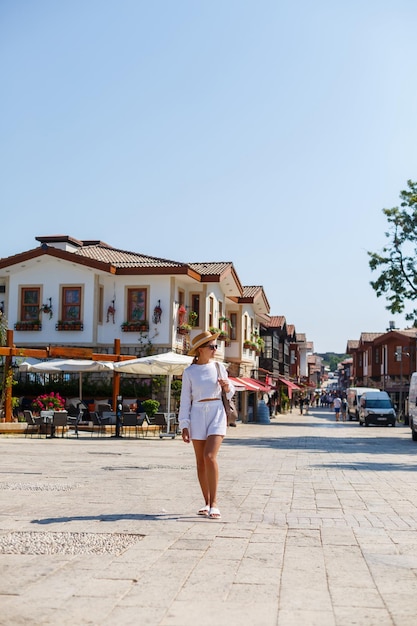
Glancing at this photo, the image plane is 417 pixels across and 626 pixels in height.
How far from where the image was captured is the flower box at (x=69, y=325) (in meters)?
35.3

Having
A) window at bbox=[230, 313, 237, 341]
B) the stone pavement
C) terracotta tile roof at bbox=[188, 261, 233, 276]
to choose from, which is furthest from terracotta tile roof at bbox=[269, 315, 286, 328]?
the stone pavement

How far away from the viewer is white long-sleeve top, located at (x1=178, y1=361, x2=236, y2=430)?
796cm

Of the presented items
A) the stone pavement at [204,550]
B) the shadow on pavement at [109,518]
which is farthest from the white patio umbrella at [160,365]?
the shadow on pavement at [109,518]

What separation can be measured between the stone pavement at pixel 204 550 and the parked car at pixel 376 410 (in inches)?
1243

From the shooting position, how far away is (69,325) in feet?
116

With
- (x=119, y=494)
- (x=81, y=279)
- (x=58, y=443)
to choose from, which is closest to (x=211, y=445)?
(x=119, y=494)

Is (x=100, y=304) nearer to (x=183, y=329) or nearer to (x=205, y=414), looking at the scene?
(x=183, y=329)

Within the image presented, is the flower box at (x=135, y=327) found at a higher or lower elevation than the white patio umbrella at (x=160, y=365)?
higher

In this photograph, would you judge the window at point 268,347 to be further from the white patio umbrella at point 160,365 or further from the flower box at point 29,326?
the white patio umbrella at point 160,365

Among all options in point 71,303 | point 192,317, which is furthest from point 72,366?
point 192,317

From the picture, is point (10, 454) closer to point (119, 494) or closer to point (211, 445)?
point (119, 494)

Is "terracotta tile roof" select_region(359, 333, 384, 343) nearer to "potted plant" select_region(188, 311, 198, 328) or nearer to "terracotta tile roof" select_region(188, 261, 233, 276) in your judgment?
"terracotta tile roof" select_region(188, 261, 233, 276)

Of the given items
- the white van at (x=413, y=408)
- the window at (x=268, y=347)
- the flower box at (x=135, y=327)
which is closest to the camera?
the white van at (x=413, y=408)

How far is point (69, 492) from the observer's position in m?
9.73
